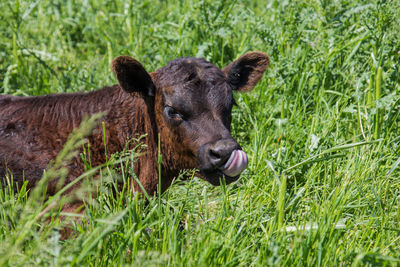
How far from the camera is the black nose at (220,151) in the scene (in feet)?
12.2

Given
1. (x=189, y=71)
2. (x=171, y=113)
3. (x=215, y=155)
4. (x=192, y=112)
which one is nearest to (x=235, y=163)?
(x=215, y=155)

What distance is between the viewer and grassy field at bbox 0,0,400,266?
301cm

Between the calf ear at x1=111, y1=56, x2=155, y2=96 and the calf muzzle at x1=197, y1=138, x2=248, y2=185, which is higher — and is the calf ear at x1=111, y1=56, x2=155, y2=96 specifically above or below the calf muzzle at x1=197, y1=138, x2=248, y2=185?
above

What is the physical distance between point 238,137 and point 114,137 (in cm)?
157

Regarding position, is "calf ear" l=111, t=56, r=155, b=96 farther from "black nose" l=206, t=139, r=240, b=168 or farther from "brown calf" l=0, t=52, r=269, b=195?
"black nose" l=206, t=139, r=240, b=168

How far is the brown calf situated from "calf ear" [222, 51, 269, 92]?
0.17 meters

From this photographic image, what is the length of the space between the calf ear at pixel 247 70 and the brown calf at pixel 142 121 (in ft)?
0.55

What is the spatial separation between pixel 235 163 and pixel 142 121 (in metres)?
1.00

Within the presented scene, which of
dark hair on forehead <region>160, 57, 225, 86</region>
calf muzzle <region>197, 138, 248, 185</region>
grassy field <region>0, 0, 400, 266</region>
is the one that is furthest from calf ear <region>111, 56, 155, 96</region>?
calf muzzle <region>197, 138, 248, 185</region>

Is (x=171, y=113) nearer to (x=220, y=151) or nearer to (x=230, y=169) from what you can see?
(x=220, y=151)

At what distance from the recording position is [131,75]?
4133mm

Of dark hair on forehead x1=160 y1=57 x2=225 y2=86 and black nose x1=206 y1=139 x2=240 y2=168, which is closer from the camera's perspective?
black nose x1=206 y1=139 x2=240 y2=168

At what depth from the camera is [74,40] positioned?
Answer: 7512 millimetres

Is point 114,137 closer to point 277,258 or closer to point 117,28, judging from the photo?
point 277,258
